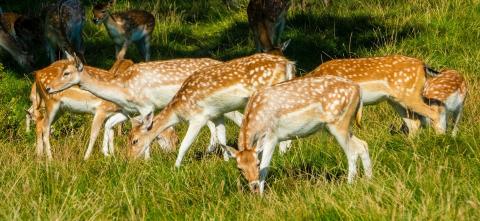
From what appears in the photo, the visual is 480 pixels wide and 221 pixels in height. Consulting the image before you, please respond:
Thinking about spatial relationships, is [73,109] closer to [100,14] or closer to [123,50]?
[123,50]

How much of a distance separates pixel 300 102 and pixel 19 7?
10.5 metres

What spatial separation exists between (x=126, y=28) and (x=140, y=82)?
458 cm

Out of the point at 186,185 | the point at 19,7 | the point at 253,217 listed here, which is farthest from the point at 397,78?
the point at 19,7

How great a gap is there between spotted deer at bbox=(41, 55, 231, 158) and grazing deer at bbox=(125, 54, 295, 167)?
615 millimetres

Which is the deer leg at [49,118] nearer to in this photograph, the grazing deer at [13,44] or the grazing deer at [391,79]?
the grazing deer at [391,79]

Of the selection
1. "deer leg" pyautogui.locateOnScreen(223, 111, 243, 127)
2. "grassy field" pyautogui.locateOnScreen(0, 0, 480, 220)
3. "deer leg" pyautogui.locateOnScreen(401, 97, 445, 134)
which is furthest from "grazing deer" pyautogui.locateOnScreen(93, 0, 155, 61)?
"deer leg" pyautogui.locateOnScreen(401, 97, 445, 134)

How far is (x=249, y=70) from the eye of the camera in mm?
8602

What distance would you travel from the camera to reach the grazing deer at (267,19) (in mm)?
13484

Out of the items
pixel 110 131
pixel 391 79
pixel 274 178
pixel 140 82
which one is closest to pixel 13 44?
pixel 110 131

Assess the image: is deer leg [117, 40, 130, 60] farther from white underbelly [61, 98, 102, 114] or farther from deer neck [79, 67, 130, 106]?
deer neck [79, 67, 130, 106]

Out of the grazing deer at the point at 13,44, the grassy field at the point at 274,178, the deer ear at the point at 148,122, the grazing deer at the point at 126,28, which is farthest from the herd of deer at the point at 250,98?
the grazing deer at the point at 126,28

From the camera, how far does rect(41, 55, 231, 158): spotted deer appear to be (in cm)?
958

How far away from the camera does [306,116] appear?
24.0ft

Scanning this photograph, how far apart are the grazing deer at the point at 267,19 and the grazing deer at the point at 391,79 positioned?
171 inches
